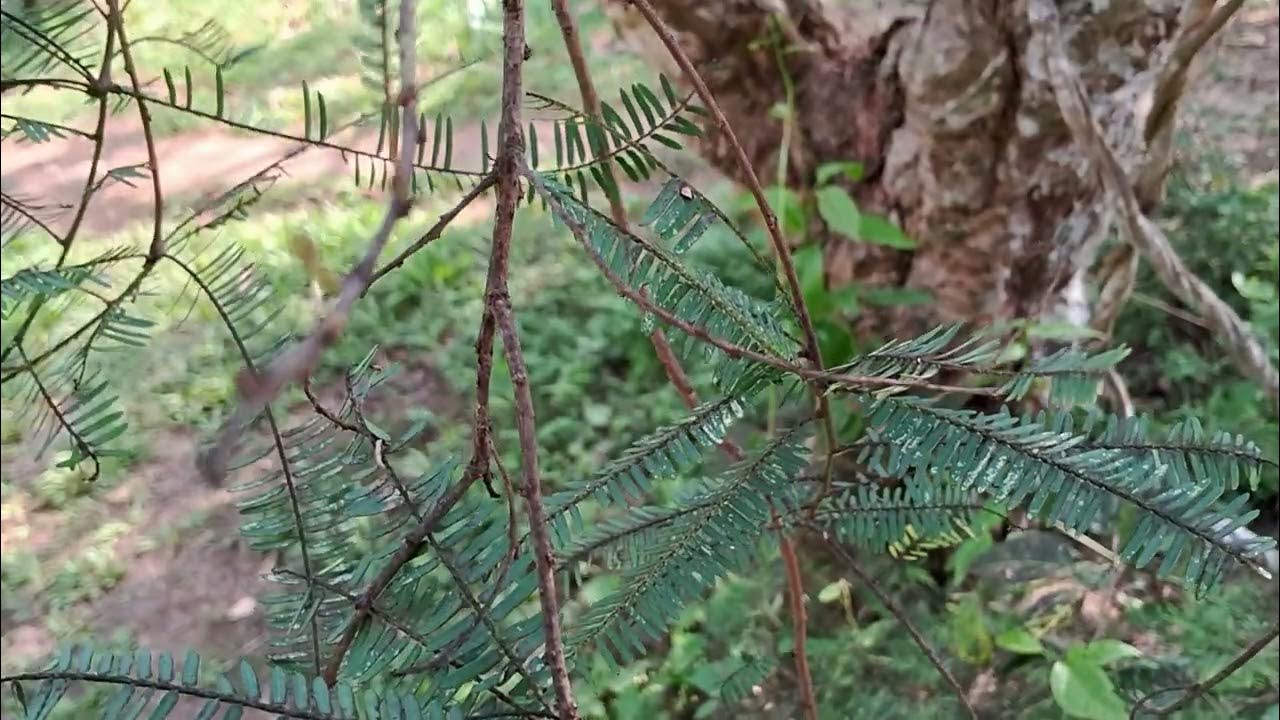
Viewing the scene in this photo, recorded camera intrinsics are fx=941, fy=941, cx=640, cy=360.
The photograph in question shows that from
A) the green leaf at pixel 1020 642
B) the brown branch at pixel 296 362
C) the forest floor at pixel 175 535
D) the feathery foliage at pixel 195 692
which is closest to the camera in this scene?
the brown branch at pixel 296 362

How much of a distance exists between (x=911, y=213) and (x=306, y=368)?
0.96m

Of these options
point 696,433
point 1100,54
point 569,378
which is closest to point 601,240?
point 696,433

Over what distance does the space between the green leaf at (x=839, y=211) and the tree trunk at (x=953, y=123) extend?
0.09 m

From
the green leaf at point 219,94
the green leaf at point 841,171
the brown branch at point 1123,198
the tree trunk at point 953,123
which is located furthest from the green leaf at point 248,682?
the green leaf at point 841,171

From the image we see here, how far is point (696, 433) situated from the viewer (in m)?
0.33

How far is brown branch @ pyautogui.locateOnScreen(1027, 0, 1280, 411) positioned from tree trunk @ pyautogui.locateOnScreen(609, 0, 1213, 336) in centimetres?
5

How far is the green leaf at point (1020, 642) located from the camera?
36.8 inches

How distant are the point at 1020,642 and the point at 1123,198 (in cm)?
45

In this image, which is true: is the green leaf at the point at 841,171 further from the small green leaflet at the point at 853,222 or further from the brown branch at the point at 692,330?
the brown branch at the point at 692,330

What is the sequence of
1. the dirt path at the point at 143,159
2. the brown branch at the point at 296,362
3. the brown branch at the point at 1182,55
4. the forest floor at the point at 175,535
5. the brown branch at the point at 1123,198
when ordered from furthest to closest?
the dirt path at the point at 143,159, the forest floor at the point at 175,535, the brown branch at the point at 1123,198, the brown branch at the point at 1182,55, the brown branch at the point at 296,362

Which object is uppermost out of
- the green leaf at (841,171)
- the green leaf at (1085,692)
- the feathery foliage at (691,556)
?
the green leaf at (841,171)

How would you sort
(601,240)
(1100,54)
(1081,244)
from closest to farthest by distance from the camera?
(601,240)
(1100,54)
(1081,244)

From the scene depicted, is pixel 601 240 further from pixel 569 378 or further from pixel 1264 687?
pixel 569 378

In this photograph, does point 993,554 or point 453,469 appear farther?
point 993,554
